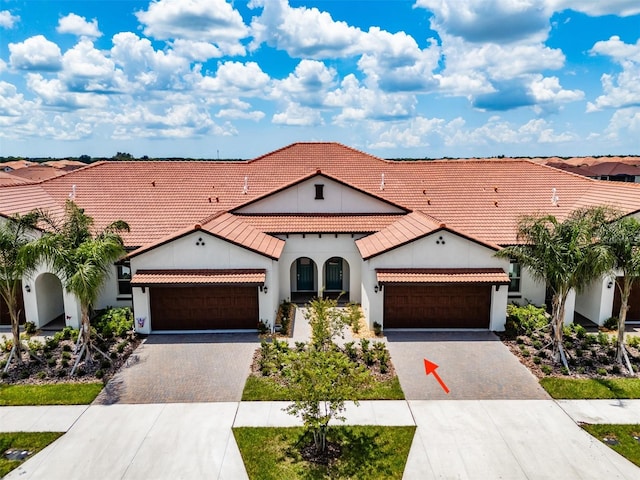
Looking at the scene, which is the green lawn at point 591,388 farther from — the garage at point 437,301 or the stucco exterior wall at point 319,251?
the stucco exterior wall at point 319,251

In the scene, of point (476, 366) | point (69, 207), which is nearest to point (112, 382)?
point (69, 207)

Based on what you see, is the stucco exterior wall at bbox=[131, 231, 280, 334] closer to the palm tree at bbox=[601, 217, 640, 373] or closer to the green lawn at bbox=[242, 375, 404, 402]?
the green lawn at bbox=[242, 375, 404, 402]

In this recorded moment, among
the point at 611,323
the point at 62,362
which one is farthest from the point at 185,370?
the point at 611,323

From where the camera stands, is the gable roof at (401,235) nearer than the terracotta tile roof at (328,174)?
Yes

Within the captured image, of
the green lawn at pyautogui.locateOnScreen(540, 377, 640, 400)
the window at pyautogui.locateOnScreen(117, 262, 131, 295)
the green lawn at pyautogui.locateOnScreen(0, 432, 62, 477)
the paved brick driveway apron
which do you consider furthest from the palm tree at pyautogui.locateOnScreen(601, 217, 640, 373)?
the window at pyautogui.locateOnScreen(117, 262, 131, 295)

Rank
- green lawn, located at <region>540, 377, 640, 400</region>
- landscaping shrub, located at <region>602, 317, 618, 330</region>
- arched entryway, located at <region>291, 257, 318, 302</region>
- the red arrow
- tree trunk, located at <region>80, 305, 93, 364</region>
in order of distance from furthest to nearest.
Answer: arched entryway, located at <region>291, 257, 318, 302</region>, landscaping shrub, located at <region>602, 317, 618, 330</region>, tree trunk, located at <region>80, 305, 93, 364</region>, the red arrow, green lawn, located at <region>540, 377, 640, 400</region>

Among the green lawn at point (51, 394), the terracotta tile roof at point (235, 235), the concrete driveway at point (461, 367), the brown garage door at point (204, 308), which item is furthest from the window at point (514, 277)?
the green lawn at point (51, 394)

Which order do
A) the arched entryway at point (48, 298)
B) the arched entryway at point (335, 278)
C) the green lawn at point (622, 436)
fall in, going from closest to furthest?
the green lawn at point (622, 436)
the arched entryway at point (48, 298)
the arched entryway at point (335, 278)
